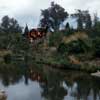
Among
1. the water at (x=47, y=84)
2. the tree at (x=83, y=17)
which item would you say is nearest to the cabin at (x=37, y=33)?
the tree at (x=83, y=17)

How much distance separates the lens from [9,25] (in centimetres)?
10969

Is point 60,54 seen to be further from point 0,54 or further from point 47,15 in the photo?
point 47,15

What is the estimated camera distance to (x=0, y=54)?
250 ft

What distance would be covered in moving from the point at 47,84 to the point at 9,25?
7017 centimetres

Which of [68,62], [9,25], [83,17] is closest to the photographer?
[68,62]

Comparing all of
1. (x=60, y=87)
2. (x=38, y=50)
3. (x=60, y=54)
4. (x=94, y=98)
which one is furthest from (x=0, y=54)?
(x=94, y=98)

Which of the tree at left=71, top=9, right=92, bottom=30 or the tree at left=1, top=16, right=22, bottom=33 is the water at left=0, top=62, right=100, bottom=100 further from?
the tree at left=1, top=16, right=22, bottom=33

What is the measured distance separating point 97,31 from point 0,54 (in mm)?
21204

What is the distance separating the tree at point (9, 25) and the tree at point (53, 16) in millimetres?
16698

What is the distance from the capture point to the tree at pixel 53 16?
93.7m

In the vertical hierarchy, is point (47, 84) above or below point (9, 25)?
below

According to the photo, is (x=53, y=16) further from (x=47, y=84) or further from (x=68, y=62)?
(x=47, y=84)

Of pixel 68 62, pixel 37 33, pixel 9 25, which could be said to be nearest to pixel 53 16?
pixel 37 33

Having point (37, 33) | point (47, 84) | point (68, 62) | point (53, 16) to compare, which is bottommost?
point (47, 84)
